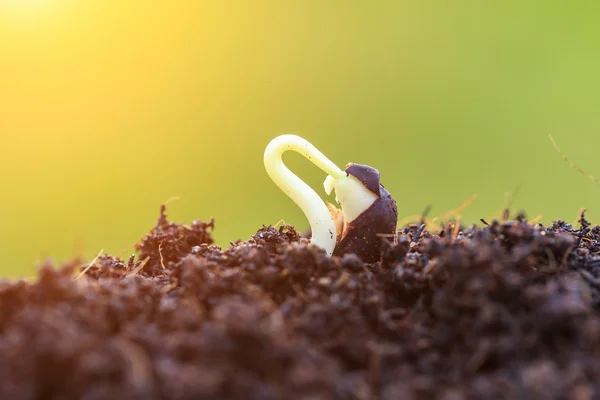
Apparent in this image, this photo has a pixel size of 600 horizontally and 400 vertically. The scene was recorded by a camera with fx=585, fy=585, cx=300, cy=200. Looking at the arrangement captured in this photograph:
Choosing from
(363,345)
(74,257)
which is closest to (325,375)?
(363,345)

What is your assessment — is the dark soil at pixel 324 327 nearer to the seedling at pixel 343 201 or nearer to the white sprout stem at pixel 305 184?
the seedling at pixel 343 201

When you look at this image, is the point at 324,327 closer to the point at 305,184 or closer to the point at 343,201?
the point at 343,201

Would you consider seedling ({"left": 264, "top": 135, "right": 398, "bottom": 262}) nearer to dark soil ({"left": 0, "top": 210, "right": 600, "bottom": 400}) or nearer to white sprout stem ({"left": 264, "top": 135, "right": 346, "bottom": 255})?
white sprout stem ({"left": 264, "top": 135, "right": 346, "bottom": 255})

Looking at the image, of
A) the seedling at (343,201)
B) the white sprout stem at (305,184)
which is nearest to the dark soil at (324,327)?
the seedling at (343,201)

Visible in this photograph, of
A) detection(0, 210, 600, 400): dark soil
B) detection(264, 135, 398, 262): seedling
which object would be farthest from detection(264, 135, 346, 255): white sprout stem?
detection(0, 210, 600, 400): dark soil

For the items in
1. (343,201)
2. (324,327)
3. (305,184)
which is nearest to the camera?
(324,327)

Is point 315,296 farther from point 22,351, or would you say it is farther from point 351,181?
point 22,351

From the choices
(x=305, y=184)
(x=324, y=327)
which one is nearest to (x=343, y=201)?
(x=305, y=184)
